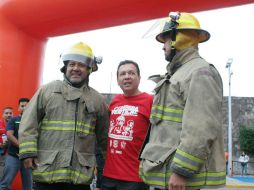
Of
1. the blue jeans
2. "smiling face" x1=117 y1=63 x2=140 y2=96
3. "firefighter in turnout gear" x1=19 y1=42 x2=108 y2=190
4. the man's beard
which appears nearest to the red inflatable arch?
the blue jeans

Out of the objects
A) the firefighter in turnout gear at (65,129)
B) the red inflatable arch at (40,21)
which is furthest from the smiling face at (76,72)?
the red inflatable arch at (40,21)

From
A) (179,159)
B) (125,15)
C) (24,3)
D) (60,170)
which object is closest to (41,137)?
(60,170)

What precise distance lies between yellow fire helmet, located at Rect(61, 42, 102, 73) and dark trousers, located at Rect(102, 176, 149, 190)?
3.10 feet

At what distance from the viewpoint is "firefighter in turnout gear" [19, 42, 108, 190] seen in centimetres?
269

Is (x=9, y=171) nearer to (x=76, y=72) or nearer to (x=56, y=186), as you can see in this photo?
(x=56, y=186)

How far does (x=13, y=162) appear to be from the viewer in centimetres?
480

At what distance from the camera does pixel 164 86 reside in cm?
230

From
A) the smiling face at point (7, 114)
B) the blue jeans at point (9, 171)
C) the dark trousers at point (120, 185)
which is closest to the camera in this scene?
the dark trousers at point (120, 185)

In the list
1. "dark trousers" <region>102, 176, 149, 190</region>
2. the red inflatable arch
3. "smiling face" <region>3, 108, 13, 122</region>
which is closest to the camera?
"dark trousers" <region>102, 176, 149, 190</region>

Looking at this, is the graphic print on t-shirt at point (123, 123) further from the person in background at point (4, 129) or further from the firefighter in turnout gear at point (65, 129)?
the person in background at point (4, 129)

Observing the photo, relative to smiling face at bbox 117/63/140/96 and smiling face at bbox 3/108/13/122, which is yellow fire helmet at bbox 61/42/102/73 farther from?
smiling face at bbox 3/108/13/122

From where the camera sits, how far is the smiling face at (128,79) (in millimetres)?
3037

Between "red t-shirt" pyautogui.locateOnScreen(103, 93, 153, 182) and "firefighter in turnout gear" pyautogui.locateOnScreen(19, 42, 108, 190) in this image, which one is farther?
"red t-shirt" pyautogui.locateOnScreen(103, 93, 153, 182)

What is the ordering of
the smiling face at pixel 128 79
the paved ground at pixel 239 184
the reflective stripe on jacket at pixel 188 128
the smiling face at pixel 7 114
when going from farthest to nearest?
the paved ground at pixel 239 184 → the smiling face at pixel 7 114 → the smiling face at pixel 128 79 → the reflective stripe on jacket at pixel 188 128
